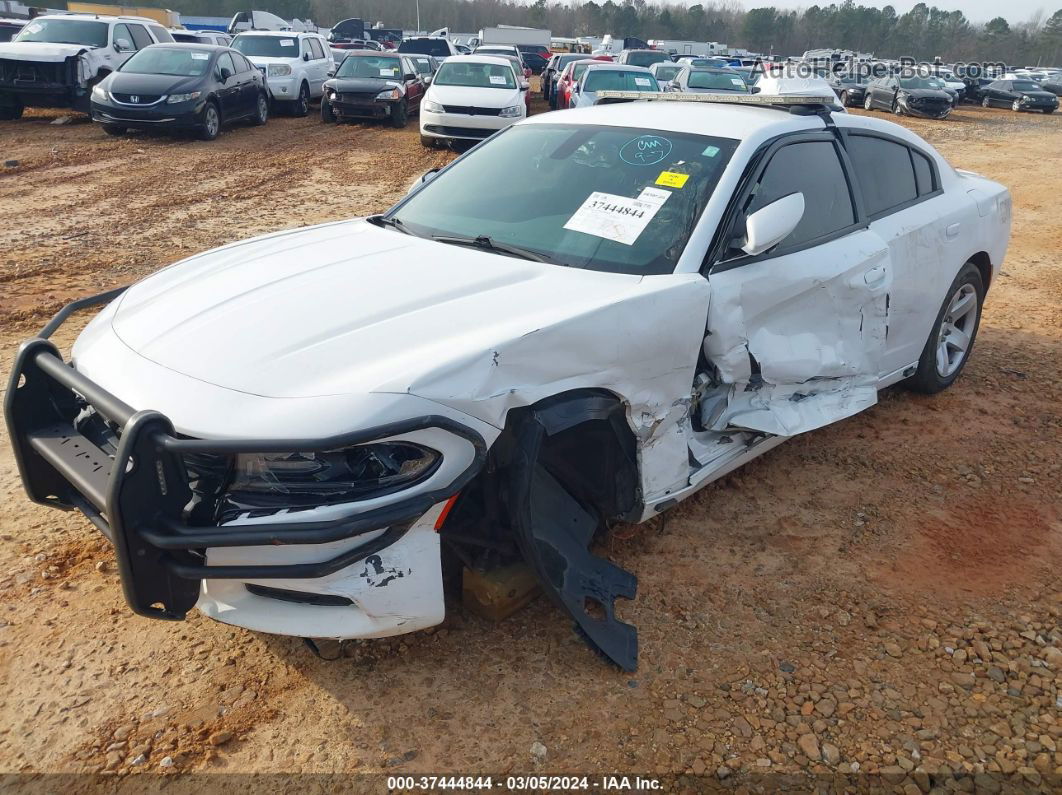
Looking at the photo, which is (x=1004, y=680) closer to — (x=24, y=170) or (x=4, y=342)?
(x=4, y=342)

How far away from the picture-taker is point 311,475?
92.5 inches

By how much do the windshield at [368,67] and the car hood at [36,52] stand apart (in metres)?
5.04

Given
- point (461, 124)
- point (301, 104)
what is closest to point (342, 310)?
point (461, 124)

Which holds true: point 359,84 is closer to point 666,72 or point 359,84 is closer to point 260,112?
point 260,112

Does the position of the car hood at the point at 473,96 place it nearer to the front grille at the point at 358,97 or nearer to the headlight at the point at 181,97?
the front grille at the point at 358,97

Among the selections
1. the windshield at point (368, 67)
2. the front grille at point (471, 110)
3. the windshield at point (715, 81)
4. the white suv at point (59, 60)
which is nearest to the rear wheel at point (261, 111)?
the windshield at point (368, 67)

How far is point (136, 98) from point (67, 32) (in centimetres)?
362

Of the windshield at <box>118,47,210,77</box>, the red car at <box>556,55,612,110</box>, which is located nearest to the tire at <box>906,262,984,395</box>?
the windshield at <box>118,47,210,77</box>

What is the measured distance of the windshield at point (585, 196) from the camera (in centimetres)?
322

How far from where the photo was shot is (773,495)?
13.0 feet

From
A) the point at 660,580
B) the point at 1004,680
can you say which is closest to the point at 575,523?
the point at 660,580

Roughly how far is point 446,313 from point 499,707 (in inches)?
50.5

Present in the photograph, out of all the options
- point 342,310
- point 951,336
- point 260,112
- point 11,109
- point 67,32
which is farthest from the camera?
point 260,112

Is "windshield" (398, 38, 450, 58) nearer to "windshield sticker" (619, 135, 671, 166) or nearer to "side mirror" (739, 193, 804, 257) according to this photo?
"windshield sticker" (619, 135, 671, 166)
